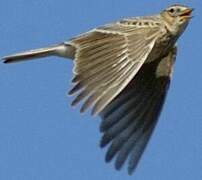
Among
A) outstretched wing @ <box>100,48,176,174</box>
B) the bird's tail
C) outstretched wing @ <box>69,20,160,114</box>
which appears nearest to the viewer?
outstretched wing @ <box>69,20,160,114</box>

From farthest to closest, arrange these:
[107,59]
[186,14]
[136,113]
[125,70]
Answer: [136,113]
[186,14]
[107,59]
[125,70]

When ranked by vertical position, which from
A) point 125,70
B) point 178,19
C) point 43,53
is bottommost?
Result: point 125,70

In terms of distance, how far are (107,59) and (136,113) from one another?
1.66 m

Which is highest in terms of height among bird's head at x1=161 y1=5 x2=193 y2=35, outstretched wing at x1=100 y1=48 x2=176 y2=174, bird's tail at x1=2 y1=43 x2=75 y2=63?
bird's head at x1=161 y1=5 x2=193 y2=35

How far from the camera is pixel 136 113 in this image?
15.1 metres

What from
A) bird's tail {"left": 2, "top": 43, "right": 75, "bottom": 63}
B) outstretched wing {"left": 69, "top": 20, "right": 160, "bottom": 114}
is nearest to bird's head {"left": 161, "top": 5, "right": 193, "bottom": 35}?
outstretched wing {"left": 69, "top": 20, "right": 160, "bottom": 114}

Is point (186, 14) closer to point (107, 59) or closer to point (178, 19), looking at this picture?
point (178, 19)

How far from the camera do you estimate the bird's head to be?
14.4 metres

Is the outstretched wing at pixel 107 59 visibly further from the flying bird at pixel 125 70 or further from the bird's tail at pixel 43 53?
the bird's tail at pixel 43 53

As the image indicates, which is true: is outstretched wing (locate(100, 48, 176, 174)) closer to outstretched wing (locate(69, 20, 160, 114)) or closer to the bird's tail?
the bird's tail

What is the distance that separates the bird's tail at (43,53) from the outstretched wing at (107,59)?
0.13 meters

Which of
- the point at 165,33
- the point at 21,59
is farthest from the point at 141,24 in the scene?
the point at 21,59

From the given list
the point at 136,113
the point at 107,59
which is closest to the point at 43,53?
the point at 107,59

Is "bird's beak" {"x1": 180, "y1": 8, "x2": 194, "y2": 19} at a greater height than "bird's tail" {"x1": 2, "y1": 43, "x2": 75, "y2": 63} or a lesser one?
greater
